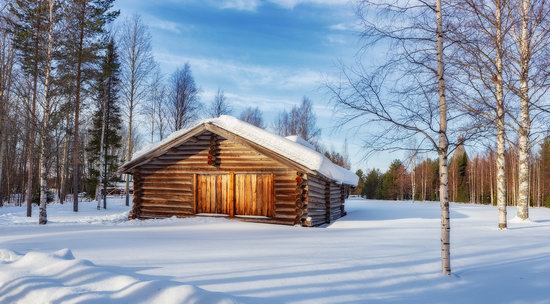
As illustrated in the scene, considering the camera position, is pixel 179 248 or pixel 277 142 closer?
pixel 179 248

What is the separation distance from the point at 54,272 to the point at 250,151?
35.8 feet

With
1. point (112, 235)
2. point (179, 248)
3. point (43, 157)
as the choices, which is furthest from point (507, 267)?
point (43, 157)

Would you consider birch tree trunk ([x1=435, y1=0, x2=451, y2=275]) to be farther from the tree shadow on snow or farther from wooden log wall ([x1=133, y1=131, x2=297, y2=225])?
the tree shadow on snow

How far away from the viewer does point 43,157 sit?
54.7ft

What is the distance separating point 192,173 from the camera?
58.2 feet

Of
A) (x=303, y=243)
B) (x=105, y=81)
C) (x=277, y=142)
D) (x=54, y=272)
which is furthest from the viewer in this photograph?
(x=105, y=81)

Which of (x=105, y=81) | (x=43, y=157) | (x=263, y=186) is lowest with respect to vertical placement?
(x=263, y=186)

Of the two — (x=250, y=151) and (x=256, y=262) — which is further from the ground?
(x=250, y=151)

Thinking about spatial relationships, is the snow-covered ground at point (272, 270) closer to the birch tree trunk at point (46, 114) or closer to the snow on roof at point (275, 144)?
the snow on roof at point (275, 144)

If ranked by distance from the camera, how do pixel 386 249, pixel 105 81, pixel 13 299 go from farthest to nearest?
pixel 105 81 < pixel 386 249 < pixel 13 299

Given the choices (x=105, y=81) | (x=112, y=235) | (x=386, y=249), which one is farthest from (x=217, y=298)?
(x=105, y=81)

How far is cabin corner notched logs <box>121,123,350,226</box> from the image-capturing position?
16.2 meters

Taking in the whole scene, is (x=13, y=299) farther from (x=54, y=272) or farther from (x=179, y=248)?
(x=179, y=248)

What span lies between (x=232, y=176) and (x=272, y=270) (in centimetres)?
1062
